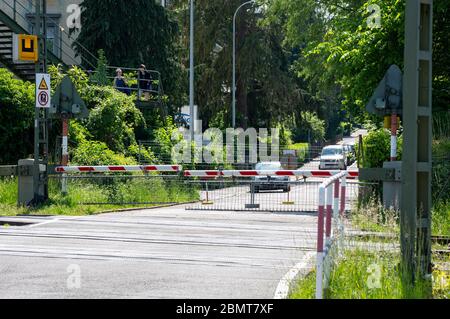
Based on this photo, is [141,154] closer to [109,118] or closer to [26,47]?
[109,118]

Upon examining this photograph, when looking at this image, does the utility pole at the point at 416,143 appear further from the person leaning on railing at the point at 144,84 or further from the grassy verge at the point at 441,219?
the person leaning on railing at the point at 144,84

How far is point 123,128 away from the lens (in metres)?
30.1

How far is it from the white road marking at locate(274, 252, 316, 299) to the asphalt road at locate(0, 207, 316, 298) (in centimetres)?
10

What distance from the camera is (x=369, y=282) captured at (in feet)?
24.1

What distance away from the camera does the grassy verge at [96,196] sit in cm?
1763

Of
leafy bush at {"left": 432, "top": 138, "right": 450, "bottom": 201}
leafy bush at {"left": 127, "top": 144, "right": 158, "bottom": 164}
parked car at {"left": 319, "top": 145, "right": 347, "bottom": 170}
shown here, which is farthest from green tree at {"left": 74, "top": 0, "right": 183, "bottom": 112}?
leafy bush at {"left": 432, "top": 138, "right": 450, "bottom": 201}

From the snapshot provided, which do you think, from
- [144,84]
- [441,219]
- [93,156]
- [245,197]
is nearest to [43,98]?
[93,156]

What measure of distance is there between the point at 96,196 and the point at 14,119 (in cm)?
626

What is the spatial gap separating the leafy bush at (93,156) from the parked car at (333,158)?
18838mm

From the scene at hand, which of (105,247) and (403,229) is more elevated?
(403,229)

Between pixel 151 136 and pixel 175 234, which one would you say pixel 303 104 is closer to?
pixel 151 136

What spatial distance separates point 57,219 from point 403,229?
9654 millimetres
